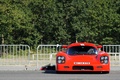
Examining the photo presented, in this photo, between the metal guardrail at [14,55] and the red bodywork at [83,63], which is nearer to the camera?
the red bodywork at [83,63]

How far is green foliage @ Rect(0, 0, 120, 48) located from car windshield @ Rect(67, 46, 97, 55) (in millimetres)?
16379

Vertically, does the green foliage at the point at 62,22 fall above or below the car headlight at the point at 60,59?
above

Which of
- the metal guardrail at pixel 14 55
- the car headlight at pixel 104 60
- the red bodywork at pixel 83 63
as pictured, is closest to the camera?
the red bodywork at pixel 83 63

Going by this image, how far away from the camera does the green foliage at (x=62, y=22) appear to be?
3359 cm

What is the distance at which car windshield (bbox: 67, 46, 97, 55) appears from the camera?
16.7 m

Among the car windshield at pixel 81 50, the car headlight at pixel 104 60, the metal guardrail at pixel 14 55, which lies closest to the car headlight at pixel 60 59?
the car windshield at pixel 81 50

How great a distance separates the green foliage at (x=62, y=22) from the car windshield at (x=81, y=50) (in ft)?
53.7

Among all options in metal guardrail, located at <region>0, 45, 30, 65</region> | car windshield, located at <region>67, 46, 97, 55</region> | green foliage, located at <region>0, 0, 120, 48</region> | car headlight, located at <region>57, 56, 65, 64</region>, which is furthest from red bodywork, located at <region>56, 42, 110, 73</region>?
green foliage, located at <region>0, 0, 120, 48</region>

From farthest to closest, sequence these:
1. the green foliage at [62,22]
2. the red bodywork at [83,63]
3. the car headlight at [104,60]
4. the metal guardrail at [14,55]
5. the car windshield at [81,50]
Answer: the green foliage at [62,22]
the metal guardrail at [14,55]
the car windshield at [81,50]
the car headlight at [104,60]
the red bodywork at [83,63]

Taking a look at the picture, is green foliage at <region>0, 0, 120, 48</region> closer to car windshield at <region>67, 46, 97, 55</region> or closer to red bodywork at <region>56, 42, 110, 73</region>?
car windshield at <region>67, 46, 97, 55</region>

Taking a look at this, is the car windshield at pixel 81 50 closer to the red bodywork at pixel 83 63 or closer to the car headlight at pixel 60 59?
the red bodywork at pixel 83 63

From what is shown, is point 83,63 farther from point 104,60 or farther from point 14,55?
point 14,55

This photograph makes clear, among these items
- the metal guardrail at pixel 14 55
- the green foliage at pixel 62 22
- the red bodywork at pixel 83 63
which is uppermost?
the green foliage at pixel 62 22

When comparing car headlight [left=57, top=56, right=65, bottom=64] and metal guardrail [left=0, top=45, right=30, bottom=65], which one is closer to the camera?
car headlight [left=57, top=56, right=65, bottom=64]
